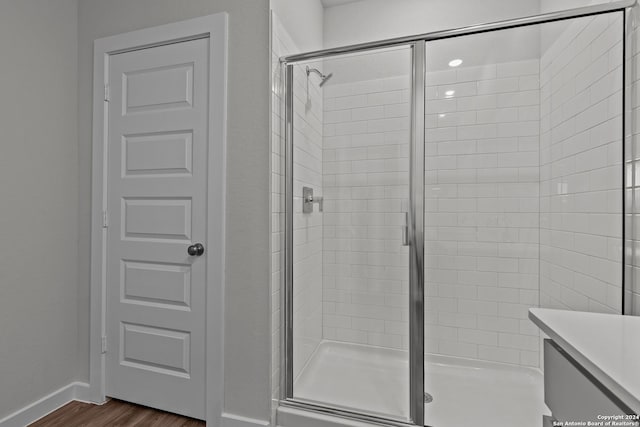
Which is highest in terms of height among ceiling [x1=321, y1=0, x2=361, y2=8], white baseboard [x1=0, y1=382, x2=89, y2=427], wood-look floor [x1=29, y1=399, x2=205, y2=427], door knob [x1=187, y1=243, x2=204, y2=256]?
ceiling [x1=321, y1=0, x2=361, y2=8]

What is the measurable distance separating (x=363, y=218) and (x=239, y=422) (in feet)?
3.97

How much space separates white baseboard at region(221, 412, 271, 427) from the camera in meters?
1.66

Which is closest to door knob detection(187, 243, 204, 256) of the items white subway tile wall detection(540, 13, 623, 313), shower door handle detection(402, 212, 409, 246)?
shower door handle detection(402, 212, 409, 246)

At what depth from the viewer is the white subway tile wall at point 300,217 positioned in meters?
1.70

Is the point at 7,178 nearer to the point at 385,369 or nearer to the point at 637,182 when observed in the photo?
the point at 385,369

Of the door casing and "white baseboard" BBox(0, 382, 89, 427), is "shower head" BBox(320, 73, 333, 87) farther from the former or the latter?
"white baseboard" BBox(0, 382, 89, 427)

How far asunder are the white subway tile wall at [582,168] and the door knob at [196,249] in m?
1.81

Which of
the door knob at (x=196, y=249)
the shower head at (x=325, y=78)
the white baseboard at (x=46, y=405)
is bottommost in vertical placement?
the white baseboard at (x=46, y=405)

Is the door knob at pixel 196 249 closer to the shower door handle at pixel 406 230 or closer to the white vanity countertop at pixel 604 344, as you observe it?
the shower door handle at pixel 406 230

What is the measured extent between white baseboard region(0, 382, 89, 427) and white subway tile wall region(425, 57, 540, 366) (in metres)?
2.04

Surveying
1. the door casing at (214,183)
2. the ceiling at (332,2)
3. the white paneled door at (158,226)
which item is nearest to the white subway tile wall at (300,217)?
the door casing at (214,183)

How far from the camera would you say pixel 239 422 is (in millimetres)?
1674

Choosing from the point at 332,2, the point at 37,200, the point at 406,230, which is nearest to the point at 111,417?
the point at 37,200

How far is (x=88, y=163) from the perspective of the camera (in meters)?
1.99
